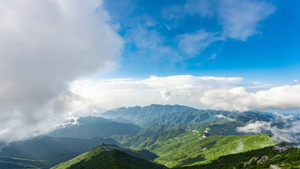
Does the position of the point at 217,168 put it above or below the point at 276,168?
below

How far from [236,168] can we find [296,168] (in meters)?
84.3

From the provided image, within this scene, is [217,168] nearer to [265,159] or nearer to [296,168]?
[265,159]

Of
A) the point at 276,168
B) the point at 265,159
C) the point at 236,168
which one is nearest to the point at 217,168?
the point at 236,168

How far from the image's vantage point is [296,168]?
7431 centimetres

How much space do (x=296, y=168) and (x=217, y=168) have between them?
132 m

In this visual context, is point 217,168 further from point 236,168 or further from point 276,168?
point 276,168

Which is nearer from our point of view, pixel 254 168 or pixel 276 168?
pixel 276 168

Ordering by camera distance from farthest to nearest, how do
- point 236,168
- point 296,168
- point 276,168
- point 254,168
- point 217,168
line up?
1. point 217,168
2. point 236,168
3. point 254,168
4. point 276,168
5. point 296,168

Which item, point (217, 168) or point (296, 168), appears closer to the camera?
point (296, 168)

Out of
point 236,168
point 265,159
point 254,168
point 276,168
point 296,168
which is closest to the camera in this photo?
point 296,168

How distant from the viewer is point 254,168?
119625mm

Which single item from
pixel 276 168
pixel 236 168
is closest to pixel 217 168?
pixel 236 168

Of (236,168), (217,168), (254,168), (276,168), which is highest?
(276,168)

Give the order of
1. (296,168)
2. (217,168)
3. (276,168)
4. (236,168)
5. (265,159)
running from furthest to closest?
(217,168) < (236,168) < (265,159) < (276,168) < (296,168)
